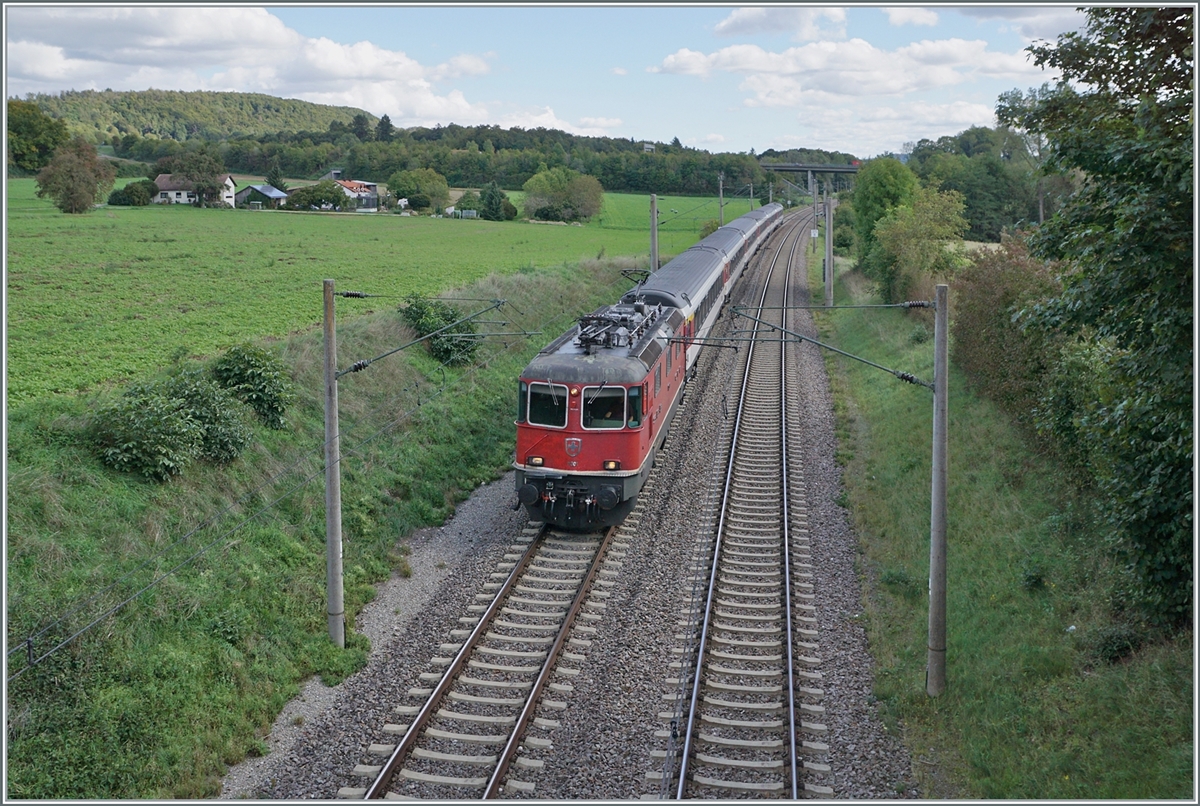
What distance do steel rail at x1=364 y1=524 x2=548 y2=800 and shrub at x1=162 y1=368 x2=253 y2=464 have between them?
5.41 metres

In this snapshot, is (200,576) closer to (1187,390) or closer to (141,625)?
(141,625)

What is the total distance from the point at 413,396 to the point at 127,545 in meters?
10.00

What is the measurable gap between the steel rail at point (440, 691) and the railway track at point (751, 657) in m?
2.82

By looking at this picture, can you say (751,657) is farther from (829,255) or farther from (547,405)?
(829,255)

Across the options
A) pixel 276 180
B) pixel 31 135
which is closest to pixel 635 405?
pixel 31 135

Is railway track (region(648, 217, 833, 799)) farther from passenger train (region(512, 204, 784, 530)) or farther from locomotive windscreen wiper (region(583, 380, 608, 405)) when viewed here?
locomotive windscreen wiper (region(583, 380, 608, 405))

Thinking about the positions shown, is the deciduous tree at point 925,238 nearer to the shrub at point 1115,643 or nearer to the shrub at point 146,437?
the shrub at point 1115,643

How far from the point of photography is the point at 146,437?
14.6 m

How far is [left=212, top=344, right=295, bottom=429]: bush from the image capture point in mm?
17953

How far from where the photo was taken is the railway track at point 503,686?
10148mm

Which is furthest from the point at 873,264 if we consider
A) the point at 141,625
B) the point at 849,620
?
the point at 141,625

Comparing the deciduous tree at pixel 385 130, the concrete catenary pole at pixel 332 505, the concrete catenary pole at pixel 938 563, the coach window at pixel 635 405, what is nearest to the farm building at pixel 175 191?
the deciduous tree at pixel 385 130

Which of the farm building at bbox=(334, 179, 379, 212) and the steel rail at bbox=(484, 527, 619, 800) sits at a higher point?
the farm building at bbox=(334, 179, 379, 212)

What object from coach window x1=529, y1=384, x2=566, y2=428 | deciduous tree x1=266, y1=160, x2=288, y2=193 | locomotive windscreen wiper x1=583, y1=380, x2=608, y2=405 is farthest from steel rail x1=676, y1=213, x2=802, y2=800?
deciduous tree x1=266, y1=160, x2=288, y2=193
